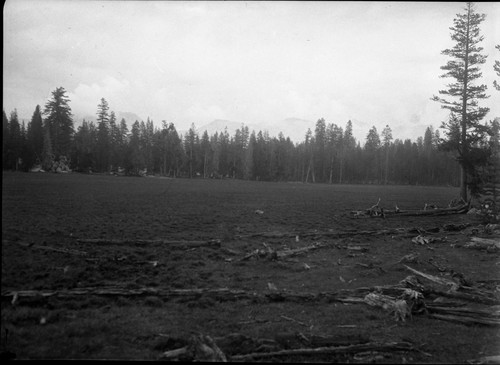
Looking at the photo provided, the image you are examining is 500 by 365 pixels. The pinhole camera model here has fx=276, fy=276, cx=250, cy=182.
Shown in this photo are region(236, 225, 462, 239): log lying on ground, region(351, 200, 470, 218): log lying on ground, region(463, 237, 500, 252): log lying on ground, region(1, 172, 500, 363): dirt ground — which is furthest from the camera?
region(351, 200, 470, 218): log lying on ground

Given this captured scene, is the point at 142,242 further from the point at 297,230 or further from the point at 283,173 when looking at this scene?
the point at 283,173

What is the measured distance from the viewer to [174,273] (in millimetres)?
8555

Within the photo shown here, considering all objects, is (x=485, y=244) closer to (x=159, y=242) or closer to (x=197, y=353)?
(x=197, y=353)

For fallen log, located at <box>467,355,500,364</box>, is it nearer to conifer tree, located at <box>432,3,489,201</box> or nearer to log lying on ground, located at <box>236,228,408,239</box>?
log lying on ground, located at <box>236,228,408,239</box>

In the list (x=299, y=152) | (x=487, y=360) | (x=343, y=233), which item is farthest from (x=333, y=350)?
(x=299, y=152)

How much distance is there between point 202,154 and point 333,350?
278 ft

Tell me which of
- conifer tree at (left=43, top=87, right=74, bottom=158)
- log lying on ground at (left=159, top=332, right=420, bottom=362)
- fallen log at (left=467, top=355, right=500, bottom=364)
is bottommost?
fallen log at (left=467, top=355, right=500, bottom=364)

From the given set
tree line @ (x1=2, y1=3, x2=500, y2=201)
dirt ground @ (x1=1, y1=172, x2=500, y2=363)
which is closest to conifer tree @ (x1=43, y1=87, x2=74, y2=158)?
tree line @ (x1=2, y1=3, x2=500, y2=201)

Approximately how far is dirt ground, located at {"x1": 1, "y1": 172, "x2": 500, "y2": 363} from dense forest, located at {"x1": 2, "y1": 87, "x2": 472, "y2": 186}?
3.12m

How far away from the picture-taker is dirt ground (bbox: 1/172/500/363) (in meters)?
5.12

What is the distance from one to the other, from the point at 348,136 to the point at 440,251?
82.6 metres

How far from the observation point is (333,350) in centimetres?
492

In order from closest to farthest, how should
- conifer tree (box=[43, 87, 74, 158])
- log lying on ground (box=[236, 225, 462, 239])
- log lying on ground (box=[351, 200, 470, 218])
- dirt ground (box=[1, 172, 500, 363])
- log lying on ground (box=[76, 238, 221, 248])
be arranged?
dirt ground (box=[1, 172, 500, 363]), conifer tree (box=[43, 87, 74, 158]), log lying on ground (box=[76, 238, 221, 248]), log lying on ground (box=[236, 225, 462, 239]), log lying on ground (box=[351, 200, 470, 218])

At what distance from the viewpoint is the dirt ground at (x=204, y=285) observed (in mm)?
5121
